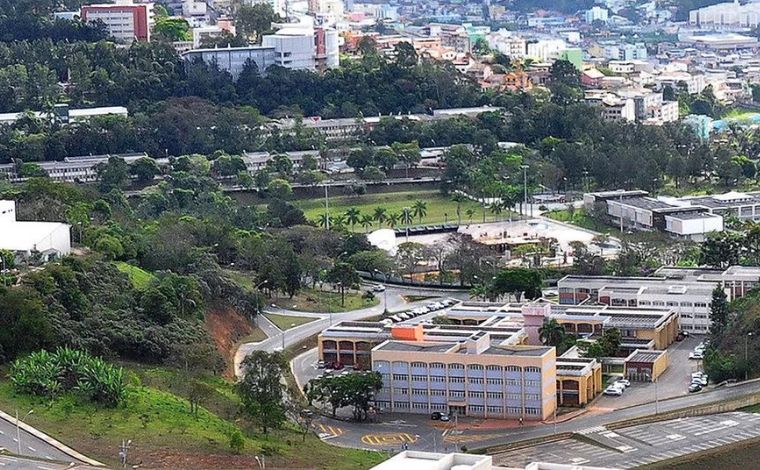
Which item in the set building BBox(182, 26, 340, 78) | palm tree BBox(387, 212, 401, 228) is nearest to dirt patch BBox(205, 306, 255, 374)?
palm tree BBox(387, 212, 401, 228)

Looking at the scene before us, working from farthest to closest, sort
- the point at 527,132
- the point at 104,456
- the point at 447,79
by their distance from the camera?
the point at 447,79
the point at 527,132
the point at 104,456

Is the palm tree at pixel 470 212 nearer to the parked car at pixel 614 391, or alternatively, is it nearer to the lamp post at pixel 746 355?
the lamp post at pixel 746 355

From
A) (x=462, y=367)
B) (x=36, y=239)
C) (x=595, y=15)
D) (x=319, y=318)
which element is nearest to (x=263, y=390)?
(x=462, y=367)

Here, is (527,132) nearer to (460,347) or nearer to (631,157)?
(631,157)

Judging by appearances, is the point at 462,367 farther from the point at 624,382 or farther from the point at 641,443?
the point at 641,443

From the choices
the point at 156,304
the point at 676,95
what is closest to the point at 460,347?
the point at 156,304

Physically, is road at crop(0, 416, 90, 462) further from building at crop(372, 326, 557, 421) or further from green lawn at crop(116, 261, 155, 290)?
green lawn at crop(116, 261, 155, 290)
